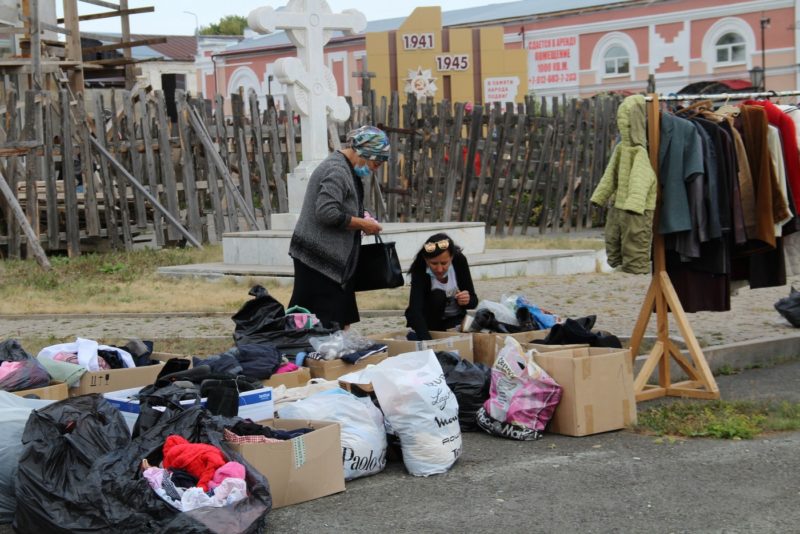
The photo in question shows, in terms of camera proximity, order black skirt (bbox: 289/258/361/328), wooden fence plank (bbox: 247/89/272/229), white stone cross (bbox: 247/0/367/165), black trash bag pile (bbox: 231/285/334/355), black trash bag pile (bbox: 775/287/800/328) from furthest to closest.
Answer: wooden fence plank (bbox: 247/89/272/229) → white stone cross (bbox: 247/0/367/165) → black trash bag pile (bbox: 775/287/800/328) → black skirt (bbox: 289/258/361/328) → black trash bag pile (bbox: 231/285/334/355)

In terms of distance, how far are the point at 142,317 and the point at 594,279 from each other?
5.43 meters

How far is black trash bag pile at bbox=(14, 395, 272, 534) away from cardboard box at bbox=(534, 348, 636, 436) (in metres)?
2.08

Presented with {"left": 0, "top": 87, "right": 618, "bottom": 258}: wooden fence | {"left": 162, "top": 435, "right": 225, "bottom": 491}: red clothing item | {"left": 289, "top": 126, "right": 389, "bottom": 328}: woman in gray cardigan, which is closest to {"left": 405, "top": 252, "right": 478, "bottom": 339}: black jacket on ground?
{"left": 289, "top": 126, "right": 389, "bottom": 328}: woman in gray cardigan

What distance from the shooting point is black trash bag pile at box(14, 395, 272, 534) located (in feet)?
14.9

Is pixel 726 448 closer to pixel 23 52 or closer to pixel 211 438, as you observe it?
pixel 211 438

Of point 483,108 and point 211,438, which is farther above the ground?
point 483,108

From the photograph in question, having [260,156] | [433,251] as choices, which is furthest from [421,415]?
[260,156]

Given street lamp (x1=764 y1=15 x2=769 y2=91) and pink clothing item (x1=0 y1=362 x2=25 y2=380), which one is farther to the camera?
street lamp (x1=764 y1=15 x2=769 y2=91)

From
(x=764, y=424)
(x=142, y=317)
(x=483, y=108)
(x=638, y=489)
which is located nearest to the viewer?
(x=638, y=489)

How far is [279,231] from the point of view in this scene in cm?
1348

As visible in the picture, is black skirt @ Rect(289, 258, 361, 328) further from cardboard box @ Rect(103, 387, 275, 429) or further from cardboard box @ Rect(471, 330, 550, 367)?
cardboard box @ Rect(103, 387, 275, 429)

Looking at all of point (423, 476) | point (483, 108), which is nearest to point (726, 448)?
point (423, 476)

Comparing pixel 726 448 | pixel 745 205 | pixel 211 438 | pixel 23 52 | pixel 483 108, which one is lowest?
pixel 726 448

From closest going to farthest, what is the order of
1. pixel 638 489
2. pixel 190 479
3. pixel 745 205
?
pixel 190 479 < pixel 638 489 < pixel 745 205
